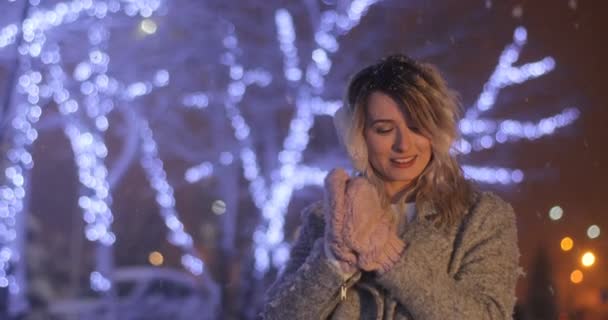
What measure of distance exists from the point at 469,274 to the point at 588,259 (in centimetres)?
695

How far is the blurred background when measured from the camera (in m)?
6.61

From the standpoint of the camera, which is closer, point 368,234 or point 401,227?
point 368,234

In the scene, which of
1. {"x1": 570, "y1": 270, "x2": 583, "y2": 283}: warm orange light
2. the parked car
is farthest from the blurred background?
{"x1": 570, "y1": 270, "x2": 583, "y2": 283}: warm orange light

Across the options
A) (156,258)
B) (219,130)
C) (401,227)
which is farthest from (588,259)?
(401,227)

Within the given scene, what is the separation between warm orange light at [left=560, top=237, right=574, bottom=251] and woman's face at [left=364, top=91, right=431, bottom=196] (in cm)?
670

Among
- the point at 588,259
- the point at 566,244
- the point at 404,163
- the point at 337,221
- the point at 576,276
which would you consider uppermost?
the point at 566,244

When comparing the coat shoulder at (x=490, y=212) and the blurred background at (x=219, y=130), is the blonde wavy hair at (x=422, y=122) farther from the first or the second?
the blurred background at (x=219, y=130)

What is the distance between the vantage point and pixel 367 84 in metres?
1.45

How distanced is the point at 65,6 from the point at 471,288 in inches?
228

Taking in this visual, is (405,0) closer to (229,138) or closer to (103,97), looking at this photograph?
(229,138)

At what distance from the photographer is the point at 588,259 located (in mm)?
7785

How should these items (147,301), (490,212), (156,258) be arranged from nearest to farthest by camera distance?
(490,212) → (156,258) → (147,301)

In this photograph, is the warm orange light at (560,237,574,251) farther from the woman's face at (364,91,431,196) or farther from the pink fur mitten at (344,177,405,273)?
the pink fur mitten at (344,177,405,273)

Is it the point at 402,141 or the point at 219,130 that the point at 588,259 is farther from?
the point at 402,141
